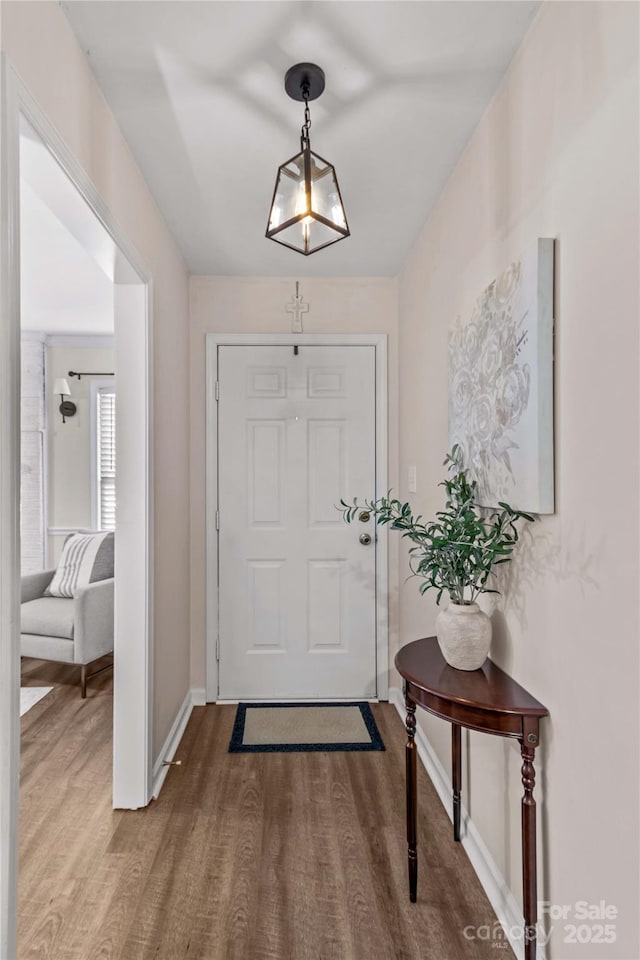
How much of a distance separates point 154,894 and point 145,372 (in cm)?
175

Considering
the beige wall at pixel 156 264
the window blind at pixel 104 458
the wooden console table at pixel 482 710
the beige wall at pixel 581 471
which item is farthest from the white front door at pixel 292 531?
the window blind at pixel 104 458

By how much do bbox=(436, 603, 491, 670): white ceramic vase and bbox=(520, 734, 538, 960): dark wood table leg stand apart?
0.27 meters

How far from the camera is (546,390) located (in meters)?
1.29

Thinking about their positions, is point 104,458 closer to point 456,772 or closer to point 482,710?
point 456,772

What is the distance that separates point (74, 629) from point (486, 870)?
2508 mm

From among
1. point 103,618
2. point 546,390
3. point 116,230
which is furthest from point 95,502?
point 546,390

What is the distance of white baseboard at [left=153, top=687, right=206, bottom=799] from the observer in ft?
7.32

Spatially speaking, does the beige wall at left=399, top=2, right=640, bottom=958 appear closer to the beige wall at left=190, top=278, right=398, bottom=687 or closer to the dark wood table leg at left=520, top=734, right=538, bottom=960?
the dark wood table leg at left=520, top=734, right=538, bottom=960

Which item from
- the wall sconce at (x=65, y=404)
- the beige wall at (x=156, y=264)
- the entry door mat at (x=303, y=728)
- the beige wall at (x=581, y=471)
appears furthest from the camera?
the wall sconce at (x=65, y=404)

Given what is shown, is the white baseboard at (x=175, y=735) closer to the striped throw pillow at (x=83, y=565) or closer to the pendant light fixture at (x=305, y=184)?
the striped throw pillow at (x=83, y=565)

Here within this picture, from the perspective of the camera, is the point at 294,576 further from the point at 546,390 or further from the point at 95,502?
the point at 95,502

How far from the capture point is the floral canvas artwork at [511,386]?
4.21 feet

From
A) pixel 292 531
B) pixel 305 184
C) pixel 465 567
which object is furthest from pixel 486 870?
pixel 305 184

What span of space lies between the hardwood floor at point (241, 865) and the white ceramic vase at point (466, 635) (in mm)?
752
